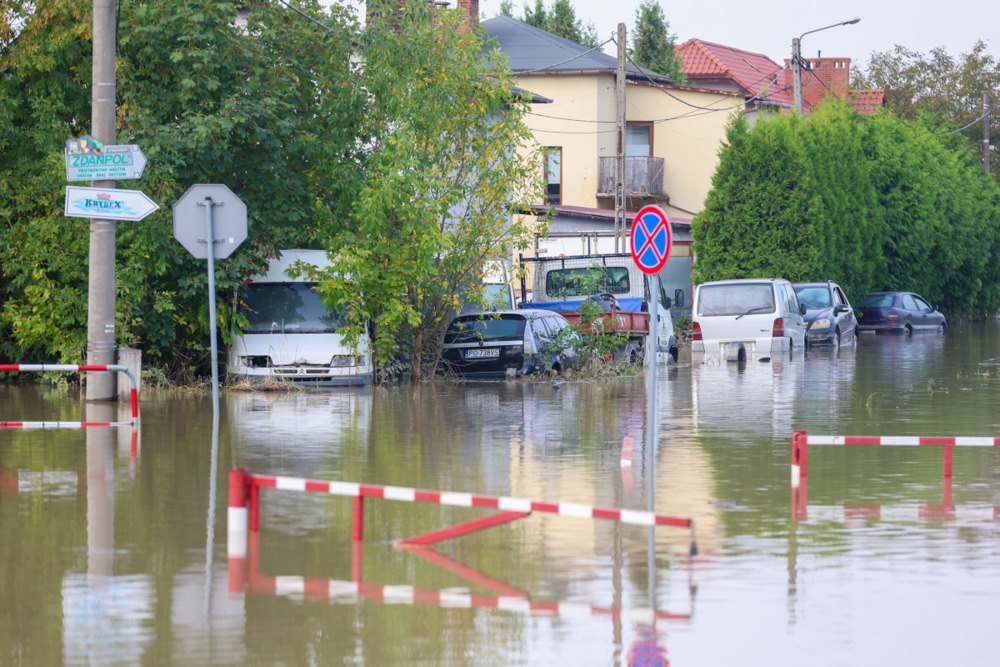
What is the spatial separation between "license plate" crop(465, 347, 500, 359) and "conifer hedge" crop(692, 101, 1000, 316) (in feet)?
63.0

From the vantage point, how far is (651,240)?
15.5 meters

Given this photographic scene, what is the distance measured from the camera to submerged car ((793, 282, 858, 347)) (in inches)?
1550

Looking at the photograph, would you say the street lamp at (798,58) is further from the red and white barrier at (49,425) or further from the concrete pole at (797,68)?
the red and white barrier at (49,425)

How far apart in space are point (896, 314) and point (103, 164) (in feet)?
117

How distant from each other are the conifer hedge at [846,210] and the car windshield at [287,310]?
868 inches

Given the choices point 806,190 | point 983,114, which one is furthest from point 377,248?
point 983,114

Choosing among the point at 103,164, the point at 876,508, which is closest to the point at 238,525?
the point at 876,508

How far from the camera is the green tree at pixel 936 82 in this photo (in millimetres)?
89875

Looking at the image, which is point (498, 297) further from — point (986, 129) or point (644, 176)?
point (986, 129)

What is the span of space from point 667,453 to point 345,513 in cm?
494

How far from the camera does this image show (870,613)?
804cm

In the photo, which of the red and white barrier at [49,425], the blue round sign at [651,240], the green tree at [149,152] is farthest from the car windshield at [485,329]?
the blue round sign at [651,240]

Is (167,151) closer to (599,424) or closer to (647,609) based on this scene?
(599,424)

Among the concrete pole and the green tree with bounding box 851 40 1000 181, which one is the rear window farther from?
the green tree with bounding box 851 40 1000 181
